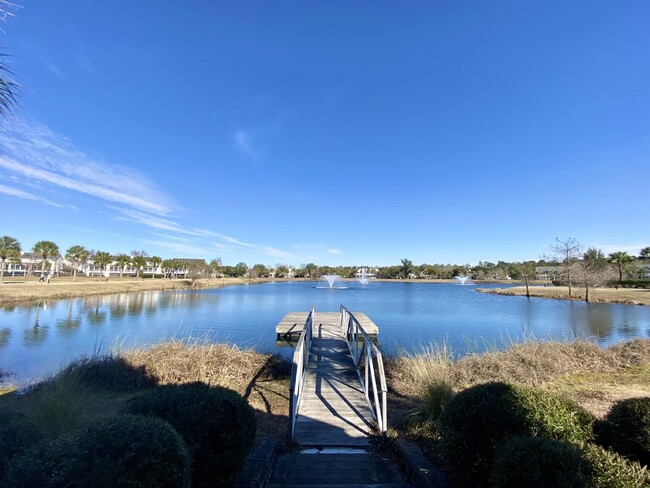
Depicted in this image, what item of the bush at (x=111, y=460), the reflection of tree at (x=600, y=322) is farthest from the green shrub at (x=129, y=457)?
the reflection of tree at (x=600, y=322)

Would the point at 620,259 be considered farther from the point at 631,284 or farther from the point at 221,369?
the point at 221,369

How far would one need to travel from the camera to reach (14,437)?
233 centimetres

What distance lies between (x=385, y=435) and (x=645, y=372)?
29.1 feet

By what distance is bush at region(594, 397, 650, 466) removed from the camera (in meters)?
2.71

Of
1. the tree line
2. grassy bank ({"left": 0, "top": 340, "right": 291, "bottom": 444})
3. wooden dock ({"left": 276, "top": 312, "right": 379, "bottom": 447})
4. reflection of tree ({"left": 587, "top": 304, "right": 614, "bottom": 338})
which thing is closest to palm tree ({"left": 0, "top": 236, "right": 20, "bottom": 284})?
the tree line

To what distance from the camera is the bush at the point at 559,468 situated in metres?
1.75

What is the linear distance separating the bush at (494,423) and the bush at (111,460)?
7.01 feet

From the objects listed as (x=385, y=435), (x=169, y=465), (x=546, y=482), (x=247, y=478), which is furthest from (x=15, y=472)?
(x=385, y=435)

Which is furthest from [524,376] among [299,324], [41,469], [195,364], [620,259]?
[620,259]

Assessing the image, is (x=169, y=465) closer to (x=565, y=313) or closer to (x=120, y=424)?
(x=120, y=424)

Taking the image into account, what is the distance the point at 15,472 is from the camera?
1749 millimetres

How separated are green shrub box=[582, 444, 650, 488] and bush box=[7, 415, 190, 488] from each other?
220cm

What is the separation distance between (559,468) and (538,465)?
3.9 inches

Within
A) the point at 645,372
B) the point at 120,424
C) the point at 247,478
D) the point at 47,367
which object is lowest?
the point at 47,367
